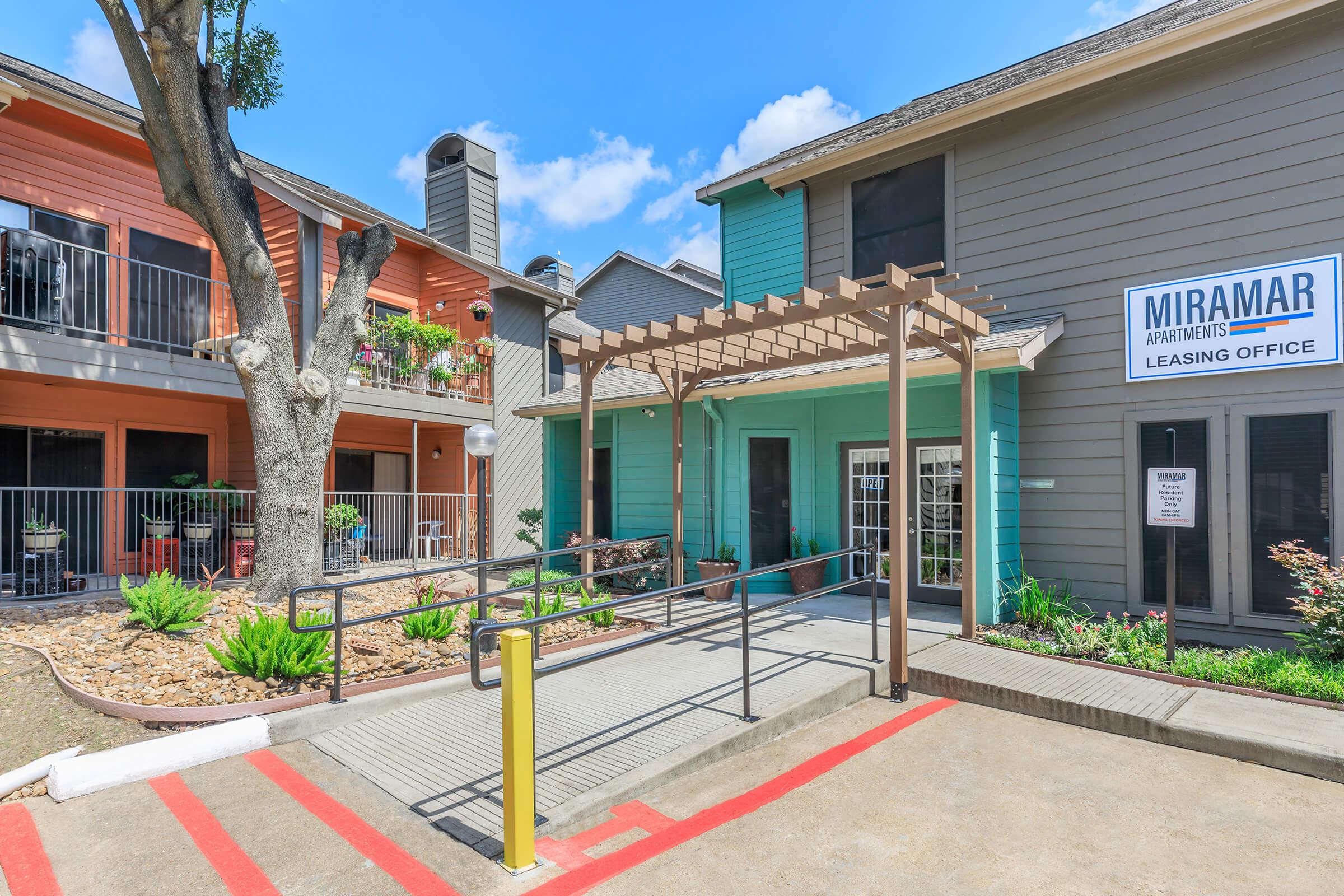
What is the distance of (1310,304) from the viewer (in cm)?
629

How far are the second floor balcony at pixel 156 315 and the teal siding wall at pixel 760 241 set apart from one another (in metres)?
5.71

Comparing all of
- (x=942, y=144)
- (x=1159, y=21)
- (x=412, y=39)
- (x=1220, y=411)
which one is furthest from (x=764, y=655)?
(x=412, y=39)

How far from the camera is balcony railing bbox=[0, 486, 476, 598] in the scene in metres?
8.45

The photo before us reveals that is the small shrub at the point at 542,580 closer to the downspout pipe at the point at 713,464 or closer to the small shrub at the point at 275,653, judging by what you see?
the downspout pipe at the point at 713,464

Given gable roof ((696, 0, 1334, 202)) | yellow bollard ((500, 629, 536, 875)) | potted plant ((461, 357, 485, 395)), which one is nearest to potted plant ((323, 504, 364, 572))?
potted plant ((461, 357, 485, 395))

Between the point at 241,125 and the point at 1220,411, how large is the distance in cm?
1073

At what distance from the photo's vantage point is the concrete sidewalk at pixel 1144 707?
4172mm

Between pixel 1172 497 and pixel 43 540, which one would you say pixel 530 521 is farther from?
pixel 1172 497

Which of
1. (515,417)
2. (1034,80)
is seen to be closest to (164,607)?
(515,417)

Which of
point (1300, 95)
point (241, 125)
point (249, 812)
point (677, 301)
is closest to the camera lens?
point (249, 812)

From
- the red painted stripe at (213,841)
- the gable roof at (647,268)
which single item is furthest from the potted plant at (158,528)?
the gable roof at (647,268)

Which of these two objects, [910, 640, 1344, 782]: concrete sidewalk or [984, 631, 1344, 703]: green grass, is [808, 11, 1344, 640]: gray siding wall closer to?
[984, 631, 1344, 703]: green grass

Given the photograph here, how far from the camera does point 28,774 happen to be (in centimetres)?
377

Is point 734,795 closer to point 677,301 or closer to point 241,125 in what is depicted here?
point 241,125
